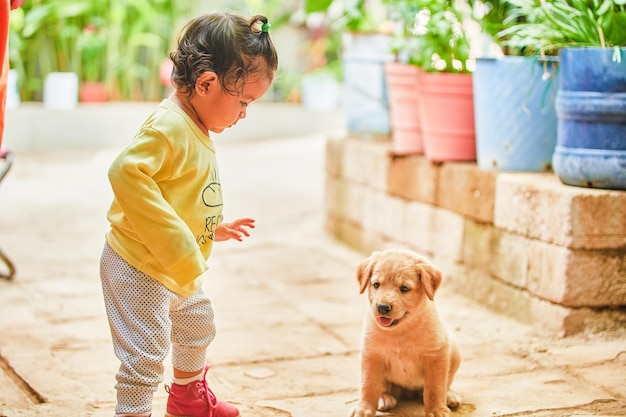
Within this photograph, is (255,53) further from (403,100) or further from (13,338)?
(403,100)

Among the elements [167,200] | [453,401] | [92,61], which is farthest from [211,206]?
[92,61]

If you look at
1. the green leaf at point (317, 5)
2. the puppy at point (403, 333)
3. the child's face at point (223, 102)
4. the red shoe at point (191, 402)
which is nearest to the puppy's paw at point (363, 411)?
the puppy at point (403, 333)

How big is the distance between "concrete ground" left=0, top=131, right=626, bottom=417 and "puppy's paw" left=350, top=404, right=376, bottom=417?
12 cm

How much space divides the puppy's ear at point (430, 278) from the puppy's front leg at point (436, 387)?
0.20m

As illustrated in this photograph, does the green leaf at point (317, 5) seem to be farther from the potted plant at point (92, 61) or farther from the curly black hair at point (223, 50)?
the potted plant at point (92, 61)

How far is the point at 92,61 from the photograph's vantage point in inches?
360

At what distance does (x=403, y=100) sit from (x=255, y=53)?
7.69ft

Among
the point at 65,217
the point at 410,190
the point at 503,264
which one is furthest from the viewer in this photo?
the point at 65,217

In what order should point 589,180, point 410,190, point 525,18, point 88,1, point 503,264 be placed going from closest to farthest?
1. point 589,180
2. point 503,264
3. point 525,18
4. point 410,190
5. point 88,1

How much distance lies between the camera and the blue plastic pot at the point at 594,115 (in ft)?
10.4

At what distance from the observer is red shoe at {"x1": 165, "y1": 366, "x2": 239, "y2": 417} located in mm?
2486

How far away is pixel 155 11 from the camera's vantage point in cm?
948

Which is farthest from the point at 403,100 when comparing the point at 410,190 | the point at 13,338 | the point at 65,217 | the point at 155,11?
the point at 155,11

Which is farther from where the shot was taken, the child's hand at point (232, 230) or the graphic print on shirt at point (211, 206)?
the child's hand at point (232, 230)
